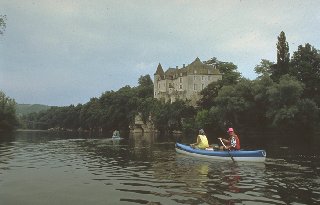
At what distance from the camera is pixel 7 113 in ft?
356

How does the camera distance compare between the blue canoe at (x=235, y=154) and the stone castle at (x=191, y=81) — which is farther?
the stone castle at (x=191, y=81)

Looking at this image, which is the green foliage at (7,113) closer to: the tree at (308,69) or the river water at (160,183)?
the tree at (308,69)

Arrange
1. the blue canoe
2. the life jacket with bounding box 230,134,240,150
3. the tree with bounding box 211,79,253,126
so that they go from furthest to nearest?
the tree with bounding box 211,79,253,126 < the life jacket with bounding box 230,134,240,150 < the blue canoe

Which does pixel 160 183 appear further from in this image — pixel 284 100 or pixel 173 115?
pixel 173 115

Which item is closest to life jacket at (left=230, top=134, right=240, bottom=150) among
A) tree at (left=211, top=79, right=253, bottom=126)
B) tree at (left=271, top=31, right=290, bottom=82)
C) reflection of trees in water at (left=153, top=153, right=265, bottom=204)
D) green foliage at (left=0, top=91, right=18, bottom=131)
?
reflection of trees in water at (left=153, top=153, right=265, bottom=204)

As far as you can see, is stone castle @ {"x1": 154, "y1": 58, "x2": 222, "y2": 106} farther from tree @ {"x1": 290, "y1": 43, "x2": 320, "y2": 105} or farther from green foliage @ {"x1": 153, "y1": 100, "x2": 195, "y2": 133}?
tree @ {"x1": 290, "y1": 43, "x2": 320, "y2": 105}

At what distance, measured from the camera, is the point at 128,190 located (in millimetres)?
18203

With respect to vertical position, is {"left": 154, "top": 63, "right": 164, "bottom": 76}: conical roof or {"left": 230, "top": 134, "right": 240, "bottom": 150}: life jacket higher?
{"left": 154, "top": 63, "right": 164, "bottom": 76}: conical roof

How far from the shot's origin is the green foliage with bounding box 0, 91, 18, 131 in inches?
4230

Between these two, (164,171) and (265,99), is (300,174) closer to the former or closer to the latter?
(164,171)

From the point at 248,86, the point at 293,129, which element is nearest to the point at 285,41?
the point at 248,86

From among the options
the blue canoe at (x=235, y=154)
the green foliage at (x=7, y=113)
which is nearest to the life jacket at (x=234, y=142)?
the blue canoe at (x=235, y=154)

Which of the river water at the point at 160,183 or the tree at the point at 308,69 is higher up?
the tree at the point at 308,69

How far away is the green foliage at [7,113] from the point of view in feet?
352
